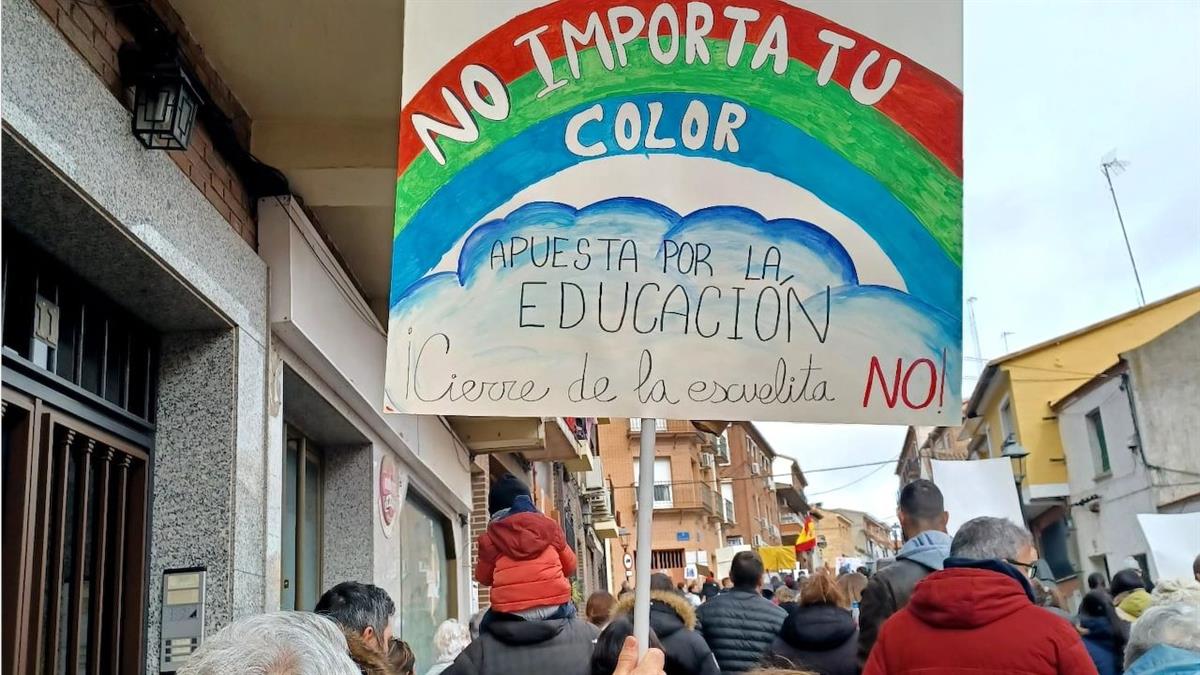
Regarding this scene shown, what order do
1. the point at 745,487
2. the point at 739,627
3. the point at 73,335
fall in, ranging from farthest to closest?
the point at 745,487 → the point at 739,627 → the point at 73,335

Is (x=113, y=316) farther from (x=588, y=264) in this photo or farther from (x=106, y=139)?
(x=588, y=264)

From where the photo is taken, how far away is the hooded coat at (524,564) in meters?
3.51

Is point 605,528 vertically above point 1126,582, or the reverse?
point 605,528

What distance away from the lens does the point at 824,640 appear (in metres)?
5.23

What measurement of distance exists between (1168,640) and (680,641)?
198 cm

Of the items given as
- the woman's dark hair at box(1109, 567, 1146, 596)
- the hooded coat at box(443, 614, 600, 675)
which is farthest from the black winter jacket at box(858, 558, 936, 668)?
the woman's dark hair at box(1109, 567, 1146, 596)

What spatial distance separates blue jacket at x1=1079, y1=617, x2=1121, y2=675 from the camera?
5.52m

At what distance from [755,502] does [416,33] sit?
67018 millimetres

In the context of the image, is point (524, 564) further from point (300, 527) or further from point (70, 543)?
point (300, 527)

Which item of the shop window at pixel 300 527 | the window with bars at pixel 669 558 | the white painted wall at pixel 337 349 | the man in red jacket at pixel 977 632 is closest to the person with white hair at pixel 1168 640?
the man in red jacket at pixel 977 632

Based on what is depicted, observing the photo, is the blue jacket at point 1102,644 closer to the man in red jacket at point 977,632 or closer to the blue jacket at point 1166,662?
the blue jacket at point 1166,662

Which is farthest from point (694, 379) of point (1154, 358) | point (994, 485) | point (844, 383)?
point (1154, 358)

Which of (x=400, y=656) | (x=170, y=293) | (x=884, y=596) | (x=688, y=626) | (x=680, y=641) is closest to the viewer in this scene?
(x=400, y=656)

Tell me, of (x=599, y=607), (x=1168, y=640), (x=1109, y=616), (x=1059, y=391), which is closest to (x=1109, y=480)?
(x=1059, y=391)
